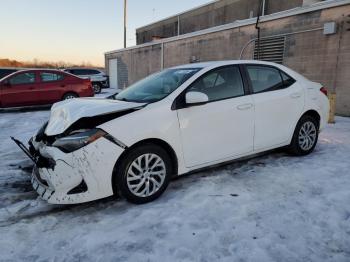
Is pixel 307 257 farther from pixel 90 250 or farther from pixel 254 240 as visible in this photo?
pixel 90 250

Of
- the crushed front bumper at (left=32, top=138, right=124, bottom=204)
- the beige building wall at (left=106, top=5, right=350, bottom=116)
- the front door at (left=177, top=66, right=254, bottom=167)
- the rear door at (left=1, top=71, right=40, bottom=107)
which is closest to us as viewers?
the crushed front bumper at (left=32, top=138, right=124, bottom=204)

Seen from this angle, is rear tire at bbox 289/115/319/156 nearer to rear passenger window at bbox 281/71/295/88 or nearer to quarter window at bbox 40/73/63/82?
rear passenger window at bbox 281/71/295/88

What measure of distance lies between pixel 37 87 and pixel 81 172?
8743 millimetres

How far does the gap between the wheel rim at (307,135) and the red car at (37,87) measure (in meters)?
8.61

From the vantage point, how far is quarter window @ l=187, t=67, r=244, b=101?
12.0ft

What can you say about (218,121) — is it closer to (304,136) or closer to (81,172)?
(81,172)

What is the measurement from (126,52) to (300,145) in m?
19.1

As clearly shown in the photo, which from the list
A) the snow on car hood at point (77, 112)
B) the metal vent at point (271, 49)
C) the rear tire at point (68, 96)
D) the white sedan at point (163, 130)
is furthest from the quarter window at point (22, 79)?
the metal vent at point (271, 49)

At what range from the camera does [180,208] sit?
10.2 feet

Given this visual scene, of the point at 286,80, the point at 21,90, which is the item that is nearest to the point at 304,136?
the point at 286,80

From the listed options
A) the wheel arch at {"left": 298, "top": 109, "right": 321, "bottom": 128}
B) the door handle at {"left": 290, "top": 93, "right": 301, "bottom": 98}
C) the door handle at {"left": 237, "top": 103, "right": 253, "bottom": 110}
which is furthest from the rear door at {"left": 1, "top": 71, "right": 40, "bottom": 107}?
the wheel arch at {"left": 298, "top": 109, "right": 321, "bottom": 128}

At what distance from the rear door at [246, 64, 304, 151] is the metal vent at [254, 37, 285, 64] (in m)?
6.40

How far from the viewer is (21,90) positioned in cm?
1020

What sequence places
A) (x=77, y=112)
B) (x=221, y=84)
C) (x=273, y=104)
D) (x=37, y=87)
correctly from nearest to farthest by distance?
(x=77, y=112) → (x=221, y=84) → (x=273, y=104) → (x=37, y=87)
